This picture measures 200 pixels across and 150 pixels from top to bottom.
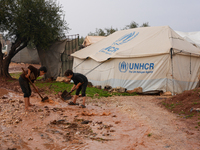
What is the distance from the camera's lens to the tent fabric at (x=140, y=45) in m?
9.80

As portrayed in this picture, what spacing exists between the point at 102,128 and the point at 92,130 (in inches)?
10.3

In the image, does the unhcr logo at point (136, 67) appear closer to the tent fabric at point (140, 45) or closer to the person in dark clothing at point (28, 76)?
the tent fabric at point (140, 45)

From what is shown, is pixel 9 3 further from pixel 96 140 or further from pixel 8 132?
pixel 96 140

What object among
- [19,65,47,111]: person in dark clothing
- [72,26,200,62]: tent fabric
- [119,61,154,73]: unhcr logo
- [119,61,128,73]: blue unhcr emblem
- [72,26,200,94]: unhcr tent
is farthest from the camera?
[119,61,128,73]: blue unhcr emblem

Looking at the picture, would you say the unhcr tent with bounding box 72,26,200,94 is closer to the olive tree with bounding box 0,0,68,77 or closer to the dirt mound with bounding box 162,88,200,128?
the dirt mound with bounding box 162,88,200,128

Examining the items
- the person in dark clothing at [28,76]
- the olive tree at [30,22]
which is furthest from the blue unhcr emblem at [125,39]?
the person in dark clothing at [28,76]

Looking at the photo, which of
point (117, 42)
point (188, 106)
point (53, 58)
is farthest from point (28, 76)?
point (53, 58)

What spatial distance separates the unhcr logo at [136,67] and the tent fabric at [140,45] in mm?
441

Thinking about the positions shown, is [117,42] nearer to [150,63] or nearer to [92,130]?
[150,63]

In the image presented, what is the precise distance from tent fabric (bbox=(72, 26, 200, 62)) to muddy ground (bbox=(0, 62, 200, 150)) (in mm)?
3770

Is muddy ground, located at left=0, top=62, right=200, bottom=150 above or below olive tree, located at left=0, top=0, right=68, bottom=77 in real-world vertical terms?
below

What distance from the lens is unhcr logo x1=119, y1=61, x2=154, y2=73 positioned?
31.6 feet

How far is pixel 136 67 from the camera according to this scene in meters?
9.95

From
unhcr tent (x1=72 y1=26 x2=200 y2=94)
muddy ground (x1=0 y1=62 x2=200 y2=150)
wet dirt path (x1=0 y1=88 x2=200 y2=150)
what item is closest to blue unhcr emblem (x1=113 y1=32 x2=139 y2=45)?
unhcr tent (x1=72 y1=26 x2=200 y2=94)
